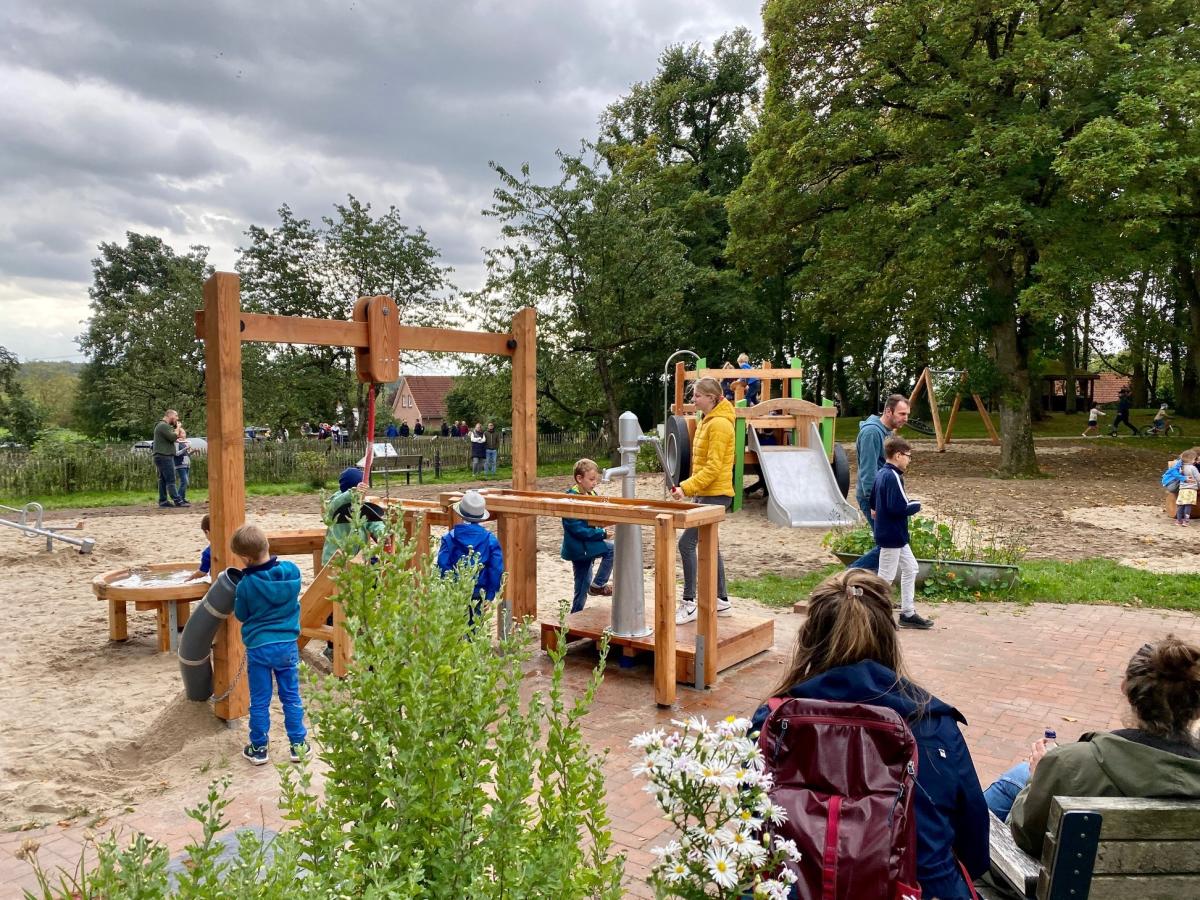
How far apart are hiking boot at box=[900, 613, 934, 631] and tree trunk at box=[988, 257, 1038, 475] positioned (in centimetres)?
1277

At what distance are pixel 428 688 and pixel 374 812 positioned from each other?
27 centimetres

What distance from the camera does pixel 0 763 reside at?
4.23 metres

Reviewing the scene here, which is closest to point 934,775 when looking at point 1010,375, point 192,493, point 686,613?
point 686,613

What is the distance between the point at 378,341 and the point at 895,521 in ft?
12.9

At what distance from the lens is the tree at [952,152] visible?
52.8ft

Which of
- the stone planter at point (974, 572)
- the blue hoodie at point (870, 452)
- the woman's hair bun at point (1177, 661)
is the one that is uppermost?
the blue hoodie at point (870, 452)

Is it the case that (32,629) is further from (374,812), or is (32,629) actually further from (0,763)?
(374,812)

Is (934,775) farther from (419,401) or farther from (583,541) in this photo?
(419,401)

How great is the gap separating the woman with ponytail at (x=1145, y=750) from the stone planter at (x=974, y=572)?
5.89 meters

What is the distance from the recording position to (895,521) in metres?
6.39

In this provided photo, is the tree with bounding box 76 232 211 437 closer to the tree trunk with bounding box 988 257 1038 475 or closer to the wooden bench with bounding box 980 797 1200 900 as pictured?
the tree trunk with bounding box 988 257 1038 475

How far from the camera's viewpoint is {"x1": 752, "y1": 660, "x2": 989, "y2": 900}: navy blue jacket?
2045 millimetres

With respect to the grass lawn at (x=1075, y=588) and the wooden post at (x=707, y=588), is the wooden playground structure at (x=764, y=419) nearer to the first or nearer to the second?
the grass lawn at (x=1075, y=588)

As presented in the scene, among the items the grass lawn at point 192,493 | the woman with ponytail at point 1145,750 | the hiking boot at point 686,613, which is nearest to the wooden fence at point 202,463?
the grass lawn at point 192,493
